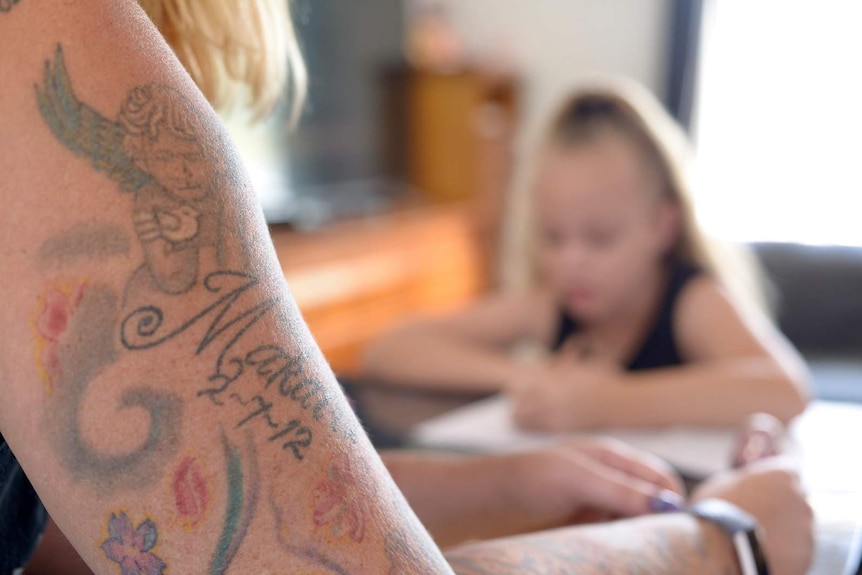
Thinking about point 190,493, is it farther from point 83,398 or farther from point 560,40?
point 560,40

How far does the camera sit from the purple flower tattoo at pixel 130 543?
37 cm

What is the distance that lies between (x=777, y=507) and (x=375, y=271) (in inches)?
105

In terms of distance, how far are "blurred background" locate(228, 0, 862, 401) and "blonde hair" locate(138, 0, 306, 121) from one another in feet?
7.44

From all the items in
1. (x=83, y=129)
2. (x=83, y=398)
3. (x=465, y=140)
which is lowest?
(x=465, y=140)

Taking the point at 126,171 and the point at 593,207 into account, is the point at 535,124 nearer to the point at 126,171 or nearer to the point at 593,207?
the point at 593,207

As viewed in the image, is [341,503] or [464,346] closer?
[341,503]

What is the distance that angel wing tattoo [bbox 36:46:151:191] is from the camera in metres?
0.35

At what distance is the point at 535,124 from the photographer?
13.6 feet

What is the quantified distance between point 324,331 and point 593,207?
1.69 metres

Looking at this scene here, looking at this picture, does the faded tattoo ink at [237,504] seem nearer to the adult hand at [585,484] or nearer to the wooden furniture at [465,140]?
the adult hand at [585,484]

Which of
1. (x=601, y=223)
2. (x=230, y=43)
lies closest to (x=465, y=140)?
(x=601, y=223)

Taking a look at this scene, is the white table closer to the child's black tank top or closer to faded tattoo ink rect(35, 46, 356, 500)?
the child's black tank top

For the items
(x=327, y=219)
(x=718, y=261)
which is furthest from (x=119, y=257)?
(x=327, y=219)

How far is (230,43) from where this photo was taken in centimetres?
56
